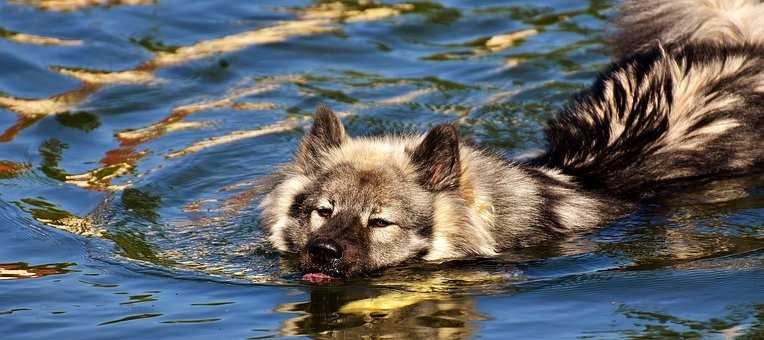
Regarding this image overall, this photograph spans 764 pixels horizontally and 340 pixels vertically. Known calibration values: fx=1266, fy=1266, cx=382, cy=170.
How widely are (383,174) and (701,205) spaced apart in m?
2.28

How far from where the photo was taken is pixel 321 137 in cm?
823

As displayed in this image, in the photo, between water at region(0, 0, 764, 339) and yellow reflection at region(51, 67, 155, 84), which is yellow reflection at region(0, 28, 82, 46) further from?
yellow reflection at region(51, 67, 155, 84)

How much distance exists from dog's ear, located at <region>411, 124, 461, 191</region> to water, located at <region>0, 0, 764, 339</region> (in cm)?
52

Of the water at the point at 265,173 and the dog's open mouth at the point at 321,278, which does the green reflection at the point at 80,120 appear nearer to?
the water at the point at 265,173

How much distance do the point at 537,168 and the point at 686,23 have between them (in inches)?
88.8

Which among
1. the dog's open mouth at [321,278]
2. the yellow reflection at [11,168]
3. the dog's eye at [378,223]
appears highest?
the yellow reflection at [11,168]

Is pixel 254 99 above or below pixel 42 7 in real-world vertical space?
below

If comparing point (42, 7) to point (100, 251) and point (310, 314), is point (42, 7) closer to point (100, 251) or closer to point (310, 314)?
point (100, 251)

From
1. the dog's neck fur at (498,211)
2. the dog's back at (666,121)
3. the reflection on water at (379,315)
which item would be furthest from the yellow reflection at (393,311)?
the dog's back at (666,121)

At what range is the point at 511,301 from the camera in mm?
6953

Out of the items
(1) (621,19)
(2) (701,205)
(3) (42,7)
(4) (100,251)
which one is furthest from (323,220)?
(3) (42,7)

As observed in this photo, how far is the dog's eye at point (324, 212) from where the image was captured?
7.71m

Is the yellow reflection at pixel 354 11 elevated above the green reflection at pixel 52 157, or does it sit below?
above

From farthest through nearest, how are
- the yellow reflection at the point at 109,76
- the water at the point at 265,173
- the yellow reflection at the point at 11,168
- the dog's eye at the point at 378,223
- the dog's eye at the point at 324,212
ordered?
the yellow reflection at the point at 109,76 → the yellow reflection at the point at 11,168 → the dog's eye at the point at 324,212 → the dog's eye at the point at 378,223 → the water at the point at 265,173
